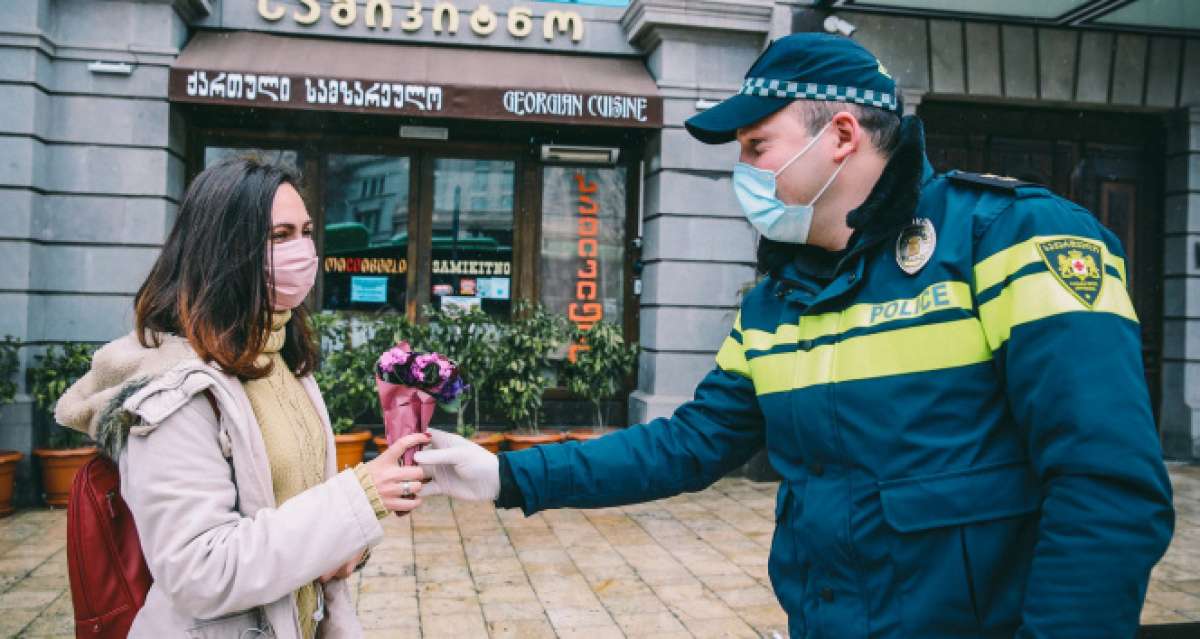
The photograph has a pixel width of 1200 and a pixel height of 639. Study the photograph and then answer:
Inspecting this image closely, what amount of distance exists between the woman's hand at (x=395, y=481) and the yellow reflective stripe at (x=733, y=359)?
0.78 m

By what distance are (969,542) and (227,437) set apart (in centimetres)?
145

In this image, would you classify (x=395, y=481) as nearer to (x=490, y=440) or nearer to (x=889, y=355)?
(x=889, y=355)

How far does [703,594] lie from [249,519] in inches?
152

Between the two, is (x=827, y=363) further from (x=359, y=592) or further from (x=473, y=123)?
(x=473, y=123)

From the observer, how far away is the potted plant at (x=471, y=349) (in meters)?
8.17

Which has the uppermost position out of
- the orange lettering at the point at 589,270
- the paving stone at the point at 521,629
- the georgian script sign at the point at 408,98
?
the georgian script sign at the point at 408,98

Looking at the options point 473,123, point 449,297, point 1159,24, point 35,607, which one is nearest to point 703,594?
point 35,607

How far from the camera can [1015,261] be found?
1.48 m

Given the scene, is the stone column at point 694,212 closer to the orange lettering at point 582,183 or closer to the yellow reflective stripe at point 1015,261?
the orange lettering at point 582,183

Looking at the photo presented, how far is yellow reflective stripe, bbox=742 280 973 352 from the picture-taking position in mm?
1567

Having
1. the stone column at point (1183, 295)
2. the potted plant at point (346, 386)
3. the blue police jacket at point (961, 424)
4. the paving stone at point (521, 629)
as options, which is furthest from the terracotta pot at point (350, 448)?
the stone column at point (1183, 295)

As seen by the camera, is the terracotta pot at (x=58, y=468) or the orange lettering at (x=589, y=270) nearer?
the terracotta pot at (x=58, y=468)

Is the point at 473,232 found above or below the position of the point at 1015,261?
above

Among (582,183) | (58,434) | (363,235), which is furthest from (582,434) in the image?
(58,434)
